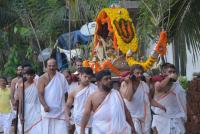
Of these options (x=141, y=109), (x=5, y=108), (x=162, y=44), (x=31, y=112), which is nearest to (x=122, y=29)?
(x=162, y=44)

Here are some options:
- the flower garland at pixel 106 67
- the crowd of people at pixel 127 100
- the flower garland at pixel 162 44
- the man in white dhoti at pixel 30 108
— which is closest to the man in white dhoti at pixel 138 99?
the crowd of people at pixel 127 100

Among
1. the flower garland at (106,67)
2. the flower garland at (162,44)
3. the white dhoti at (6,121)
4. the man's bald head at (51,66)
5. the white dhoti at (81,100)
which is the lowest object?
the white dhoti at (6,121)

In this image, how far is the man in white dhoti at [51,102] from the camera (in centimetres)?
1285

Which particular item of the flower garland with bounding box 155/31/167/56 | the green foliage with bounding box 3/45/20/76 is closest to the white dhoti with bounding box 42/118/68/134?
the flower garland with bounding box 155/31/167/56

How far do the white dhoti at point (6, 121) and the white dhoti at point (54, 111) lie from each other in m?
4.45

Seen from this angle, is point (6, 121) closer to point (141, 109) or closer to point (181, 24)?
point (141, 109)

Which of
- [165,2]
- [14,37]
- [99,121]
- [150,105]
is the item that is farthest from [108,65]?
[14,37]

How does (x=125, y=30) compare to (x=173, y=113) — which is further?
(x=125, y=30)

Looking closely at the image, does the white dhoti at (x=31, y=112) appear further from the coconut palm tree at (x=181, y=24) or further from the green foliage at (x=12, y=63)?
the green foliage at (x=12, y=63)

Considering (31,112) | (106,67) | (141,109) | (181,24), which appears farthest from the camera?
(106,67)

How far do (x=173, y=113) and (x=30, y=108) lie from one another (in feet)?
10.7

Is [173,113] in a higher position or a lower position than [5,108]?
higher

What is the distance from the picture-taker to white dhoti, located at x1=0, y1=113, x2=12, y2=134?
17.3 meters

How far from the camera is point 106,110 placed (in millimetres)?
9734
